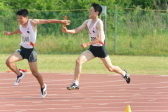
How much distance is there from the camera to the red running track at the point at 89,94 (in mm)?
10813

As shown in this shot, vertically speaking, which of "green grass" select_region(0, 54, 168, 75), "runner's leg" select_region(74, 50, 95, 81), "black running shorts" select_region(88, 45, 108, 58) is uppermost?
"black running shorts" select_region(88, 45, 108, 58)

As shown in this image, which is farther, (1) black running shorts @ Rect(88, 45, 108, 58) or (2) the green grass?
(2) the green grass

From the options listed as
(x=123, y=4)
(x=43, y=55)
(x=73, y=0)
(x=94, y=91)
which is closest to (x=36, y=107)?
(x=94, y=91)

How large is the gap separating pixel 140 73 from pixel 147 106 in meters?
7.95

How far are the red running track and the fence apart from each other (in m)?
10.4

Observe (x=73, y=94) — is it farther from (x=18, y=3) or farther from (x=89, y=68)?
(x=18, y=3)

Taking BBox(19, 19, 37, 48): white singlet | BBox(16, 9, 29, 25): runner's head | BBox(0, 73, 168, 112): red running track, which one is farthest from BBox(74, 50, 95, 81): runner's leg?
BBox(16, 9, 29, 25): runner's head

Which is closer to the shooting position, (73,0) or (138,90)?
(138,90)

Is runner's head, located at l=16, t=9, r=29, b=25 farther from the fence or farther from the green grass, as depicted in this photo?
the fence

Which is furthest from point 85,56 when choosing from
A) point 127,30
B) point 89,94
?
point 127,30

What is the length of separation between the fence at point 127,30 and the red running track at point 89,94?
10.4m

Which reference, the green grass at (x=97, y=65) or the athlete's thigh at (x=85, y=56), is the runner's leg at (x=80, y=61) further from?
the green grass at (x=97, y=65)

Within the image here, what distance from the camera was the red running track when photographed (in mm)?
10813

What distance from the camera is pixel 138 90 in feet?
46.0
